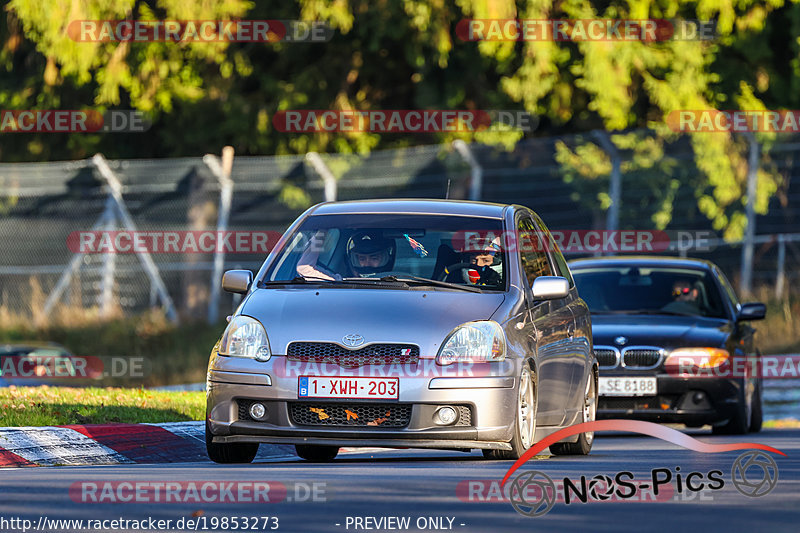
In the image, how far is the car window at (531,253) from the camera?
427 inches

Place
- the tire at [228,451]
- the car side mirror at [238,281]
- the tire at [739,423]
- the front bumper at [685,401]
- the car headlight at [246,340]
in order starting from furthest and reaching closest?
the tire at [739,423] < the front bumper at [685,401] < the car side mirror at [238,281] < the tire at [228,451] < the car headlight at [246,340]

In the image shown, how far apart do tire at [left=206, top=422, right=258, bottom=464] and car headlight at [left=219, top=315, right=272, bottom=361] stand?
511 mm

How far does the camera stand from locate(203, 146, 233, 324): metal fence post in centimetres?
2573

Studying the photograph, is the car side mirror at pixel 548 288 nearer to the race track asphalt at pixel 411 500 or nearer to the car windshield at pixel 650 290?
the race track asphalt at pixel 411 500

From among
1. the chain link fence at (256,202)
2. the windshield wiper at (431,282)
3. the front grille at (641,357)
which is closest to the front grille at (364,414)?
the windshield wiper at (431,282)

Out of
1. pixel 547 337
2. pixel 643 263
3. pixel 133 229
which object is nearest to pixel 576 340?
pixel 547 337

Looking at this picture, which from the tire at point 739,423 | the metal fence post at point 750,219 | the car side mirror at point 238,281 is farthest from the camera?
the metal fence post at point 750,219

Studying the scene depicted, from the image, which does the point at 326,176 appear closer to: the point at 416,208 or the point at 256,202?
the point at 256,202

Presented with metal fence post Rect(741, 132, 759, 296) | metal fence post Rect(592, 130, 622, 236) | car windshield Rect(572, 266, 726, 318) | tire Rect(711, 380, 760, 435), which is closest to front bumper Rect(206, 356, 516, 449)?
tire Rect(711, 380, 760, 435)

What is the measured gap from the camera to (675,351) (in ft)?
47.3

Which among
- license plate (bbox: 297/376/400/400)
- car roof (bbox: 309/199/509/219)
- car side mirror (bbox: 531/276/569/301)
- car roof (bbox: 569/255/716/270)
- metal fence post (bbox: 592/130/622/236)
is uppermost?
metal fence post (bbox: 592/130/622/236)

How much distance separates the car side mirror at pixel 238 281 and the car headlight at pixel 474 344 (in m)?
1.53

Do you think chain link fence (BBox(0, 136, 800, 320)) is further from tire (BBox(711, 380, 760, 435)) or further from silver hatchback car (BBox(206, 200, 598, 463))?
silver hatchback car (BBox(206, 200, 598, 463))

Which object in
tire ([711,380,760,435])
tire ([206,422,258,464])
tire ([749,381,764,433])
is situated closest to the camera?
tire ([206,422,258,464])
